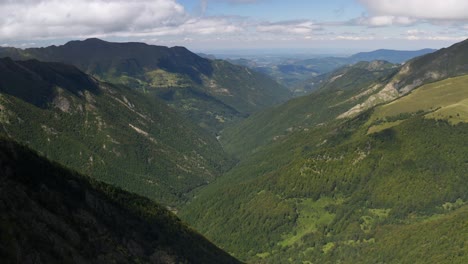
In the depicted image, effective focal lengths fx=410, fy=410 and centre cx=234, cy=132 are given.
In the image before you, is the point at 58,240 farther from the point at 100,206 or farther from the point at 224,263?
the point at 224,263

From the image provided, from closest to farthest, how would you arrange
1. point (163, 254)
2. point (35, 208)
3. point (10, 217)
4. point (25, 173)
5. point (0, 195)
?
1. point (10, 217)
2. point (0, 195)
3. point (35, 208)
4. point (25, 173)
5. point (163, 254)

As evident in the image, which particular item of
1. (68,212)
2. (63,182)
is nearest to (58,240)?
(68,212)

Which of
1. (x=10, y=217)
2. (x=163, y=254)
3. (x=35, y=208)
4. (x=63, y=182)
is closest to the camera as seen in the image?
(x=10, y=217)

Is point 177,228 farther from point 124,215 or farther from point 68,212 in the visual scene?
point 68,212

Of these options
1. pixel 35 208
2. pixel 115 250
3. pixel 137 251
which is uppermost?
pixel 35 208

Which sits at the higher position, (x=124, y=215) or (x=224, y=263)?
(x=124, y=215)

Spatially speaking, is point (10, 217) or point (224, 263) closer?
point (10, 217)
